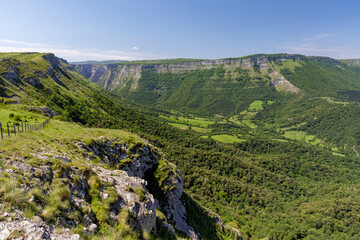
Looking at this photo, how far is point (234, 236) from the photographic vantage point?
Answer: 45.6m

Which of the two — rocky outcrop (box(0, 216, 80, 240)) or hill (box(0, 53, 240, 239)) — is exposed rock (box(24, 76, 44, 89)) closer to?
hill (box(0, 53, 240, 239))

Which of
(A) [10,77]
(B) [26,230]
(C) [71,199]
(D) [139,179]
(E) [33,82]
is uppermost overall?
(A) [10,77]

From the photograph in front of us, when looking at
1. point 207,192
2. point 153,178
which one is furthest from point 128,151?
point 207,192

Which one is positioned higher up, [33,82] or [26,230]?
[33,82]

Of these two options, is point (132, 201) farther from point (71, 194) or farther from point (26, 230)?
point (26, 230)

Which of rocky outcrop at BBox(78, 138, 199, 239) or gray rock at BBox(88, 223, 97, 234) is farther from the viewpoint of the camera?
rocky outcrop at BBox(78, 138, 199, 239)

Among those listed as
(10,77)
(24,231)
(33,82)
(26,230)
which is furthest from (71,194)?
(33,82)

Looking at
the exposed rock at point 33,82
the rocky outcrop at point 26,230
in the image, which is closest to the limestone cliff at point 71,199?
the rocky outcrop at point 26,230

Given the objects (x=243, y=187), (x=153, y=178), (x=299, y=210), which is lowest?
(x=299, y=210)

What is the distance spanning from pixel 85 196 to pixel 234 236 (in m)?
47.3

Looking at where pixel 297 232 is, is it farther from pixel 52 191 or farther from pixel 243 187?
pixel 52 191

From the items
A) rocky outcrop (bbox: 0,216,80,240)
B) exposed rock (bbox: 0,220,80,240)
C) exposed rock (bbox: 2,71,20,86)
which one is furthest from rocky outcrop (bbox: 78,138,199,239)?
exposed rock (bbox: 2,71,20,86)

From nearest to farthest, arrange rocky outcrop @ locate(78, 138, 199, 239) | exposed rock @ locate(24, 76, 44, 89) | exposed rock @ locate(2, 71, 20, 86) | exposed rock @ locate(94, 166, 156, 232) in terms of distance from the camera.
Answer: exposed rock @ locate(94, 166, 156, 232), rocky outcrop @ locate(78, 138, 199, 239), exposed rock @ locate(2, 71, 20, 86), exposed rock @ locate(24, 76, 44, 89)

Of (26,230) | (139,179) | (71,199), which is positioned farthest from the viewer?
(139,179)
